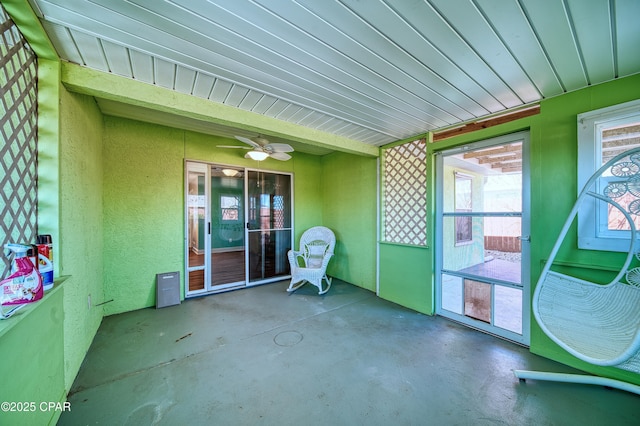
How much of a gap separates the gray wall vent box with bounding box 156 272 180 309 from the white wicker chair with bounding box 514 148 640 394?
158 inches

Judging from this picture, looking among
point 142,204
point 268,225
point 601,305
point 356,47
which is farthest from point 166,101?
point 601,305

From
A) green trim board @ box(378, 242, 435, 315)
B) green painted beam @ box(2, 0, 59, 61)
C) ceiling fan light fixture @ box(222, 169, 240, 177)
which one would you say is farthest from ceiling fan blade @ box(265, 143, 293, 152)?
green trim board @ box(378, 242, 435, 315)

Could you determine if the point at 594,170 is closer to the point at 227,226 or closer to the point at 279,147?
the point at 279,147

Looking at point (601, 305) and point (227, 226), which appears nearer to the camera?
point (601, 305)

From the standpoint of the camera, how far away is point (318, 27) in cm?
134

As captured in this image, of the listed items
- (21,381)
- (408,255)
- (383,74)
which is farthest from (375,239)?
(21,381)

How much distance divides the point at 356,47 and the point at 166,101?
167 cm

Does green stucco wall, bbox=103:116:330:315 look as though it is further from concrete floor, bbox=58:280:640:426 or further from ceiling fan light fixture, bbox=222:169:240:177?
concrete floor, bbox=58:280:640:426

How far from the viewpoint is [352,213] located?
4.39 m

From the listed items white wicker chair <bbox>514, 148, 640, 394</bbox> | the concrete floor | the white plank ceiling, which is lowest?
the concrete floor

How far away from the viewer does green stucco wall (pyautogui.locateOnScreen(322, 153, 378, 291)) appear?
4.02 m

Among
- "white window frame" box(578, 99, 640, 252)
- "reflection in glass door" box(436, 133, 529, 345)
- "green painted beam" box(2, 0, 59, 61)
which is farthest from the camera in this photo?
"reflection in glass door" box(436, 133, 529, 345)

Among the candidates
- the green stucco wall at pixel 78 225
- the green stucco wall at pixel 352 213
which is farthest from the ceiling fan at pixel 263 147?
the green stucco wall at pixel 352 213

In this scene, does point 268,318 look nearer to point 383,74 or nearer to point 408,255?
point 408,255
